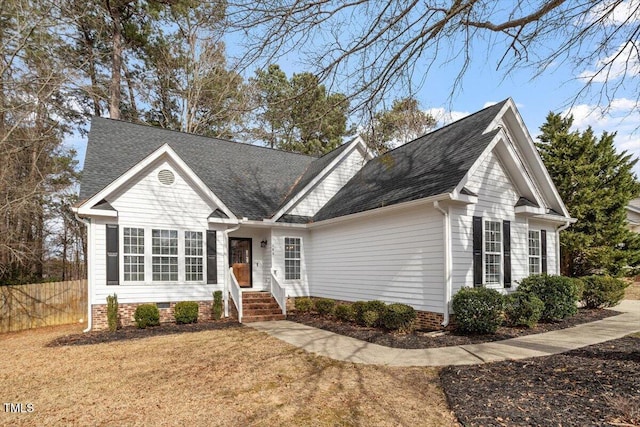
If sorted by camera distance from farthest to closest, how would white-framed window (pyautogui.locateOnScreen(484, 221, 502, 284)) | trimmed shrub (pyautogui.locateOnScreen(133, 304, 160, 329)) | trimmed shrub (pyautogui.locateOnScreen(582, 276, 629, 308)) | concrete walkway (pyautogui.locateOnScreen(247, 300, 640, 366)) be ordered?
trimmed shrub (pyautogui.locateOnScreen(582, 276, 629, 308)), trimmed shrub (pyautogui.locateOnScreen(133, 304, 160, 329)), white-framed window (pyautogui.locateOnScreen(484, 221, 502, 284)), concrete walkway (pyautogui.locateOnScreen(247, 300, 640, 366))

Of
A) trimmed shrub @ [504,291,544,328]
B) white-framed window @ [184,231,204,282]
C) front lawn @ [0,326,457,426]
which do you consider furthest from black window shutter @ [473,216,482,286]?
white-framed window @ [184,231,204,282]

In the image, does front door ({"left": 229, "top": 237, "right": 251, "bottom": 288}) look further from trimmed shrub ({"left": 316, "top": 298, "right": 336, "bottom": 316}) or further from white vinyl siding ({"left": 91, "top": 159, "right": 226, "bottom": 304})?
trimmed shrub ({"left": 316, "top": 298, "right": 336, "bottom": 316})

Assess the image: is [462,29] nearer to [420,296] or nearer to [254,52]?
[254,52]

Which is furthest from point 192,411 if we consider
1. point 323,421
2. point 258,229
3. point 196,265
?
point 258,229

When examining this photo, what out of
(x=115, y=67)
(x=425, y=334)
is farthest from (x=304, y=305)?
(x=115, y=67)

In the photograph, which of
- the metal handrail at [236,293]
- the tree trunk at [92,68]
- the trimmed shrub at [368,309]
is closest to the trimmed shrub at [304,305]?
the metal handrail at [236,293]

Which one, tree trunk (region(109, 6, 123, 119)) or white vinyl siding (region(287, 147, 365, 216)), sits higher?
tree trunk (region(109, 6, 123, 119))

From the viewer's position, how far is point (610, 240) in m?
16.4

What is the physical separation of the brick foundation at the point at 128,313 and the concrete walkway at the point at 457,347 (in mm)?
2546

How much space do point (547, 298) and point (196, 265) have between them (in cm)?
1029

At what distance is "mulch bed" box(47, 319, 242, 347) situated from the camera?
915cm

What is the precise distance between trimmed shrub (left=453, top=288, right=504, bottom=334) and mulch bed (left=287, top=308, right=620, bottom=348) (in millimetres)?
218

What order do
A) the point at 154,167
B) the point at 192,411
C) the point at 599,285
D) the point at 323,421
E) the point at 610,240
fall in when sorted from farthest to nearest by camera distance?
the point at 610,240
the point at 599,285
the point at 154,167
the point at 192,411
the point at 323,421

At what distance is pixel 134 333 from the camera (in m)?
9.84
